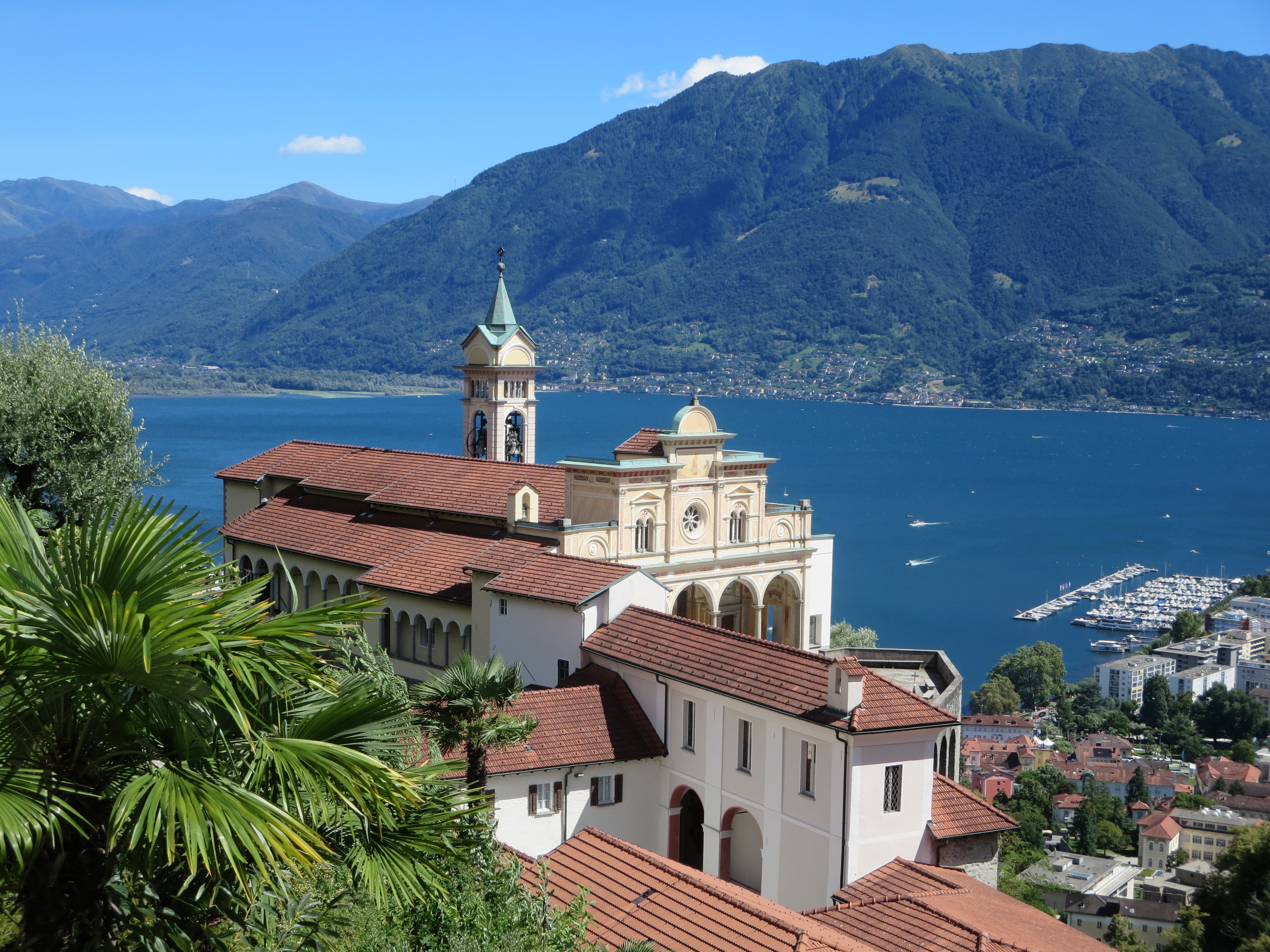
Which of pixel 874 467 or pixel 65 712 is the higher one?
pixel 65 712

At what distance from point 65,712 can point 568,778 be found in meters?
16.3

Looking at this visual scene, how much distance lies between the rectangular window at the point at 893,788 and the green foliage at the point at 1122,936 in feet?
93.1

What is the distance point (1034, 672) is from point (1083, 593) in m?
27.8

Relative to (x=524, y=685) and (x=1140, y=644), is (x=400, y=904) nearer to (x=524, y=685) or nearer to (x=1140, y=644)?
Result: (x=524, y=685)

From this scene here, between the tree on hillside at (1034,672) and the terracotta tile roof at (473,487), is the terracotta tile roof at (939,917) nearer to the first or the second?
the terracotta tile roof at (473,487)

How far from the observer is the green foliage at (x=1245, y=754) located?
99.4 m

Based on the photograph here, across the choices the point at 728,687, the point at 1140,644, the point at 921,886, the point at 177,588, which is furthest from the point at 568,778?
the point at 1140,644

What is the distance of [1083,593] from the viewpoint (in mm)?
128750

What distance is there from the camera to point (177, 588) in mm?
6910

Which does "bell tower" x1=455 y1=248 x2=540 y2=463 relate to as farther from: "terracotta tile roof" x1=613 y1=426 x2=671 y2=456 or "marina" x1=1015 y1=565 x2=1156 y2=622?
"marina" x1=1015 y1=565 x2=1156 y2=622

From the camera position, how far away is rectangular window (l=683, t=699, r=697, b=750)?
2269 centimetres

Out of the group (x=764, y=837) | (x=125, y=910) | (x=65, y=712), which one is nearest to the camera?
(x=65, y=712)

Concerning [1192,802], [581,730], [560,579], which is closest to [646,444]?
[560,579]

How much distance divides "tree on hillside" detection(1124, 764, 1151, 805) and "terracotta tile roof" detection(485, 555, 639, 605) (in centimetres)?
7215
